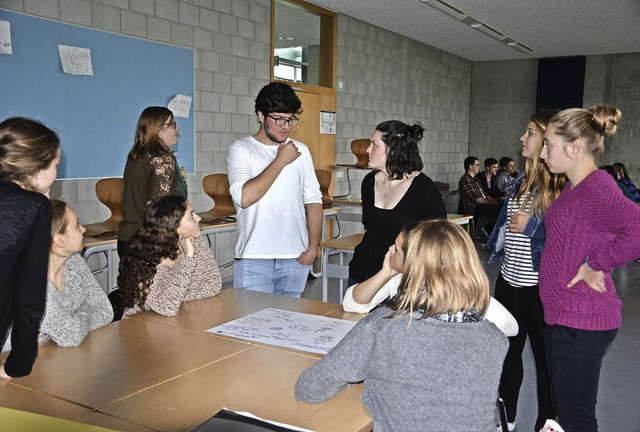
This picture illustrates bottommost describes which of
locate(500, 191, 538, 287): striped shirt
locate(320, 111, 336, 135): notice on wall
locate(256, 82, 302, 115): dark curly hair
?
locate(500, 191, 538, 287): striped shirt

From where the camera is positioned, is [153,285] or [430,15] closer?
[153,285]

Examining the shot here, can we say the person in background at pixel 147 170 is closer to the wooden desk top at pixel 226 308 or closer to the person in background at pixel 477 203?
the wooden desk top at pixel 226 308

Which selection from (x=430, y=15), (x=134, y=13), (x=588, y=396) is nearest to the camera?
(x=588, y=396)

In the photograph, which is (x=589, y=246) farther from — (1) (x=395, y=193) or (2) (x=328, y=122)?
(2) (x=328, y=122)

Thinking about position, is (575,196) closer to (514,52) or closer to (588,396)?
(588,396)

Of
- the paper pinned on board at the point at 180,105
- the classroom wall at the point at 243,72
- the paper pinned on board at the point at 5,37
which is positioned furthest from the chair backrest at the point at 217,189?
the paper pinned on board at the point at 5,37

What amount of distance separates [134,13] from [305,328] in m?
3.81

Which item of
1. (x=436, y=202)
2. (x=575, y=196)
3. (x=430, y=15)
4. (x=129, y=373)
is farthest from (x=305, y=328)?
(x=430, y=15)

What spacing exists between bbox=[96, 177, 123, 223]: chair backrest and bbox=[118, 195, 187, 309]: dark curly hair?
2.31m

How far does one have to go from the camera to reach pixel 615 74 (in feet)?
32.9

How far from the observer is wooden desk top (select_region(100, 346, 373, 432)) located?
1.35 meters

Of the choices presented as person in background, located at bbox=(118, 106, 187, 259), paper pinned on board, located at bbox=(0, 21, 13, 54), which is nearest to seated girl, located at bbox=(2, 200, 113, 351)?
person in background, located at bbox=(118, 106, 187, 259)

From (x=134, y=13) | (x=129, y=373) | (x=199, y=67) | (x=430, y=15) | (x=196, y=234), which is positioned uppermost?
(x=430, y=15)

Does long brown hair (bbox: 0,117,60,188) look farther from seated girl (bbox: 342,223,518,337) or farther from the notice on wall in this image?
the notice on wall
